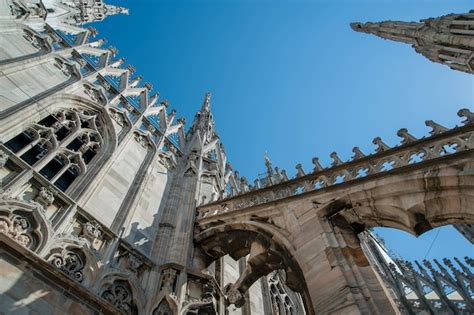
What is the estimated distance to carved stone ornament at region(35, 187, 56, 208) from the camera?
551cm

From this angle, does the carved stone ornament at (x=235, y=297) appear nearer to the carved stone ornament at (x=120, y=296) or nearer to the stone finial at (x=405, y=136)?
the carved stone ornament at (x=120, y=296)

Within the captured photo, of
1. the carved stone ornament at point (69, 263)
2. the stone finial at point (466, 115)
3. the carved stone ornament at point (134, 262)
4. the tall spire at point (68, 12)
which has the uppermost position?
the tall spire at point (68, 12)

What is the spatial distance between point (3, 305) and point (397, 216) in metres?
5.38

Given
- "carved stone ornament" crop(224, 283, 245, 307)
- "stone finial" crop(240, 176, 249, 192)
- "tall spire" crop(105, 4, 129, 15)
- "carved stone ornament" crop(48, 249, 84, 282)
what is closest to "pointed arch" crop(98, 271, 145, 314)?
"carved stone ornament" crop(48, 249, 84, 282)

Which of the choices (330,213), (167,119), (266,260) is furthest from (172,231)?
(167,119)

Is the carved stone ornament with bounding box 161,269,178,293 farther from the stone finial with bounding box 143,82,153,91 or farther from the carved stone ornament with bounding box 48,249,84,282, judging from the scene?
the stone finial with bounding box 143,82,153,91

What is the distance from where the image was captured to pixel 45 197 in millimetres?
5559

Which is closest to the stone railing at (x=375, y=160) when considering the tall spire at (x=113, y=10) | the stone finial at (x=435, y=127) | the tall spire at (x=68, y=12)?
the stone finial at (x=435, y=127)

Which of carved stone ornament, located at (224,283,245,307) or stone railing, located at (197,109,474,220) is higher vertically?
stone railing, located at (197,109,474,220)

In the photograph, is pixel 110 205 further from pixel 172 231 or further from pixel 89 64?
pixel 89 64

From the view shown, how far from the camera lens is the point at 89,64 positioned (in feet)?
33.6

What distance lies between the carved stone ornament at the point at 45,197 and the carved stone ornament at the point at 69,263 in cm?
84

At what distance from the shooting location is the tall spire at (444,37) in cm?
1655

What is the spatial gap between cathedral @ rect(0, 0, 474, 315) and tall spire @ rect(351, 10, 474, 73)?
37.7 feet
